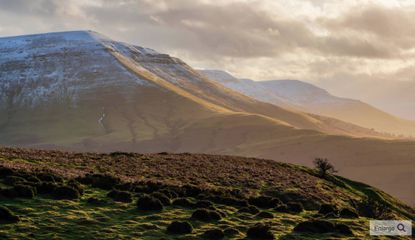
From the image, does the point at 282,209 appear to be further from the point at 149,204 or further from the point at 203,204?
the point at 149,204

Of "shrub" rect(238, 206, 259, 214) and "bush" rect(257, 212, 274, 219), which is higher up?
"shrub" rect(238, 206, 259, 214)

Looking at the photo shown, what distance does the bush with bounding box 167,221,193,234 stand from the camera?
1205 inches

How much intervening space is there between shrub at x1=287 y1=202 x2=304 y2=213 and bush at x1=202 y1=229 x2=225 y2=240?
534 inches

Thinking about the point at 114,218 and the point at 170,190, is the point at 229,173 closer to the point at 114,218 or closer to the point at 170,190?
the point at 170,190

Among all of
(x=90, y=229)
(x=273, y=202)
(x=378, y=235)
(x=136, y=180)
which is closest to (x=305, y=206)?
(x=273, y=202)

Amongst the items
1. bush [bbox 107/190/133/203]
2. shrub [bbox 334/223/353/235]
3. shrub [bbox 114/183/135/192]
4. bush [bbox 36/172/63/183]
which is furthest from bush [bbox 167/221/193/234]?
bush [bbox 36/172/63/183]

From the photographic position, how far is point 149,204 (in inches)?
1422

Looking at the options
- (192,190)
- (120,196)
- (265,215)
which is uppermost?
(192,190)

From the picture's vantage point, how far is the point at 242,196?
150 feet

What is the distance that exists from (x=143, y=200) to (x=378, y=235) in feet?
58.1

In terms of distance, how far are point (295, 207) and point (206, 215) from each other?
11.8 meters

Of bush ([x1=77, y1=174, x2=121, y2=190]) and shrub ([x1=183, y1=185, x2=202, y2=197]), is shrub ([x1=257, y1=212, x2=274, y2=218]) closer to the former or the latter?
shrub ([x1=183, y1=185, x2=202, y2=197])

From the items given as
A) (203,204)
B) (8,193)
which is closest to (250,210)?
(203,204)

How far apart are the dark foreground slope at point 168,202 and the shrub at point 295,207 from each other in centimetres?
12
